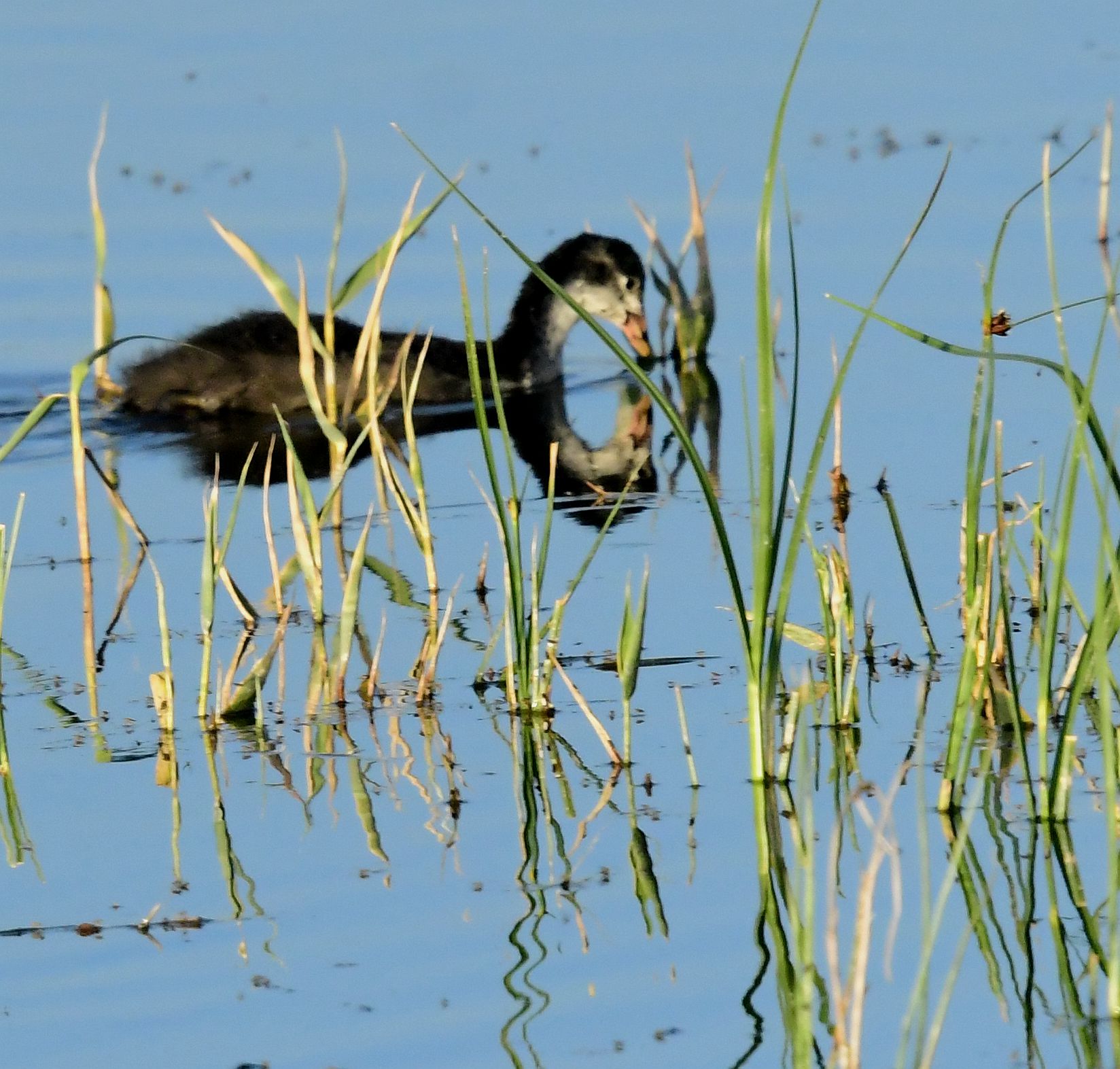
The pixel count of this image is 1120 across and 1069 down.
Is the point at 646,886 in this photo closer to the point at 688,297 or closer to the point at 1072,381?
the point at 1072,381

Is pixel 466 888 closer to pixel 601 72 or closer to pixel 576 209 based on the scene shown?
pixel 576 209

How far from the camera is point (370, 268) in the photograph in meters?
7.20

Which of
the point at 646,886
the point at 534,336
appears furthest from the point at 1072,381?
the point at 534,336

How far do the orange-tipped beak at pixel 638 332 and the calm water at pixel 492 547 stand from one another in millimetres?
396

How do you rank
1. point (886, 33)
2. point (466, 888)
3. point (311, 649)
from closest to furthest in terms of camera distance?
1. point (466, 888)
2. point (311, 649)
3. point (886, 33)

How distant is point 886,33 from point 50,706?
1205 centimetres

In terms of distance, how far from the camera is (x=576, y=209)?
12617 mm

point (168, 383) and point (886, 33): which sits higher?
point (886, 33)

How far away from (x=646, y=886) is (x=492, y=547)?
2770 millimetres

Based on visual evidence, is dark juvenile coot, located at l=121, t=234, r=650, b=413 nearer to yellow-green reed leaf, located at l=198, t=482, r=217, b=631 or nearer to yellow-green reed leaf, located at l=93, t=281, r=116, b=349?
yellow-green reed leaf, located at l=93, t=281, r=116, b=349

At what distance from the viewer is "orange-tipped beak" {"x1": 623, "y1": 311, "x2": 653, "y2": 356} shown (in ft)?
35.9

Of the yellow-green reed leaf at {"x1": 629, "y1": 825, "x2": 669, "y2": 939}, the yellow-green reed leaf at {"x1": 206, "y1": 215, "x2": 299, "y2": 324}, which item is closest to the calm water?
the yellow-green reed leaf at {"x1": 629, "y1": 825, "x2": 669, "y2": 939}

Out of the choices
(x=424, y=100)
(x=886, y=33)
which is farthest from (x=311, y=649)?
(x=886, y=33)

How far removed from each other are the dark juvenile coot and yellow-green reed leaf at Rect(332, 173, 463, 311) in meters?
2.04
